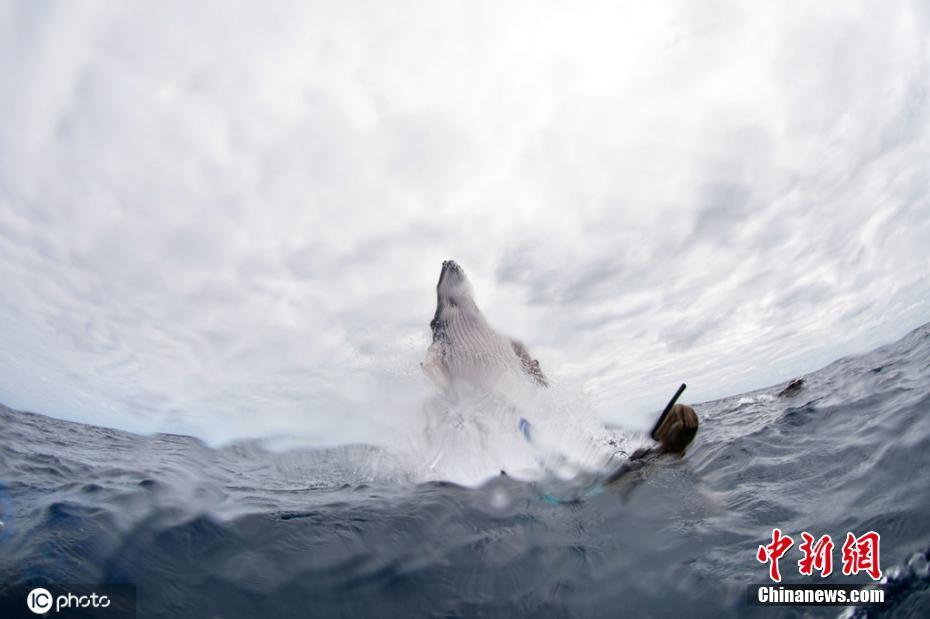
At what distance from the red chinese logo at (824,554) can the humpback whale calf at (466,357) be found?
13.2ft

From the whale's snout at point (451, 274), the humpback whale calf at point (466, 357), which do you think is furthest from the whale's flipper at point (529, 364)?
the whale's snout at point (451, 274)

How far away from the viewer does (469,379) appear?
29.0 feet

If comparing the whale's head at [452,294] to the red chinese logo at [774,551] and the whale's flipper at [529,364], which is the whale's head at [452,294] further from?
the red chinese logo at [774,551]

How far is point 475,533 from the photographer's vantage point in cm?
560

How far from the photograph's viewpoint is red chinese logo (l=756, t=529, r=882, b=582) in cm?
427

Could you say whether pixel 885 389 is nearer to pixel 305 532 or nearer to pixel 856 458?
pixel 856 458

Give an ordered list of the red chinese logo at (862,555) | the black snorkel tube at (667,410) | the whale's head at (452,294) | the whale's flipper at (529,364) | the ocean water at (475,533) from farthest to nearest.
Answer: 1. the whale's head at (452,294)
2. the whale's flipper at (529,364)
3. the black snorkel tube at (667,410)
4. the ocean water at (475,533)
5. the red chinese logo at (862,555)

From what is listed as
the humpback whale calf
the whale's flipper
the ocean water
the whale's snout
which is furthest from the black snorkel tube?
the whale's snout

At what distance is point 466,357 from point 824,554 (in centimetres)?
602

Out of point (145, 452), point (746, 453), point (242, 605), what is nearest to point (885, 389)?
point (746, 453)

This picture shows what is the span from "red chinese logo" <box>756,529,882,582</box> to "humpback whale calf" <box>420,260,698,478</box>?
13.2 ft

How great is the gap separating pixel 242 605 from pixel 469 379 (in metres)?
5.29

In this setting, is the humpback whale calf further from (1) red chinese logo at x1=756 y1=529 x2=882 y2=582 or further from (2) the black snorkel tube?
(1) red chinese logo at x1=756 y1=529 x2=882 y2=582

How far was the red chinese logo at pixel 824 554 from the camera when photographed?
14.0 feet
